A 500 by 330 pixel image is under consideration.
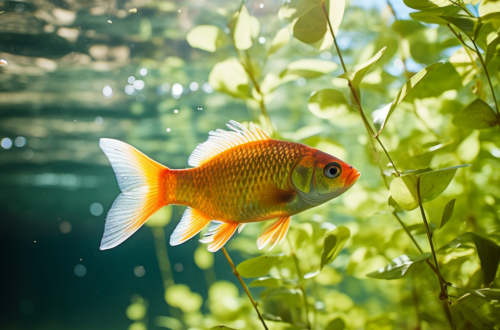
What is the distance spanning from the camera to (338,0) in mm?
1347

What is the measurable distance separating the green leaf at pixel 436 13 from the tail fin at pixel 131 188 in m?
1.44

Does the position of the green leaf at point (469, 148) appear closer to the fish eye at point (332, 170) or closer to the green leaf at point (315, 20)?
the green leaf at point (315, 20)

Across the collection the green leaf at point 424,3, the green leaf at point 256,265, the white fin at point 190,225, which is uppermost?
the green leaf at point 424,3

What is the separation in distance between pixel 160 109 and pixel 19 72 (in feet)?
9.65

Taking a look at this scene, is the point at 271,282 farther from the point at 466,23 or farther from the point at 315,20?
the point at 466,23

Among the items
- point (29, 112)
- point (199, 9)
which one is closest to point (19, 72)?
point (29, 112)

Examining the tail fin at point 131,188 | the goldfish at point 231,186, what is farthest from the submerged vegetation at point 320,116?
the tail fin at point 131,188

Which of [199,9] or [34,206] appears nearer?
[199,9]

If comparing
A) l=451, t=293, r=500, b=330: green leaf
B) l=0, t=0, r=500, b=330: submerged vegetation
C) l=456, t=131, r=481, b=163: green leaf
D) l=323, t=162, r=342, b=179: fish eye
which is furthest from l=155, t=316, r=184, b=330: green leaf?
l=456, t=131, r=481, b=163: green leaf

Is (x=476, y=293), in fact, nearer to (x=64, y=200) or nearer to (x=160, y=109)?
(x=160, y=109)

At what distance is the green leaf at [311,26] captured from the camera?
1.36 m

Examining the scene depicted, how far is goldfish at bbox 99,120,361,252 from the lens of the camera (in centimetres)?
111

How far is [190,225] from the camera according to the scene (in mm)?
1225

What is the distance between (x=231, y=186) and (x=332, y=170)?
0.40 m
